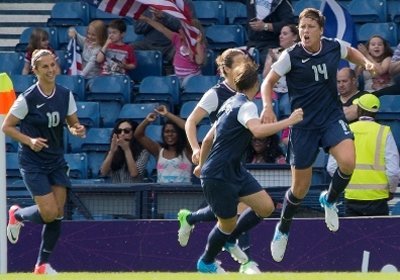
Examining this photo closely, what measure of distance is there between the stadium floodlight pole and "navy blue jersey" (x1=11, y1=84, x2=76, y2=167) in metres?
0.18

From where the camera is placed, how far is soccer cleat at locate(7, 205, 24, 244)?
16.4 metres

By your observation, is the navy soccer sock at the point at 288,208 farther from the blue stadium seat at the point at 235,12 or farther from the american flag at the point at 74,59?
the blue stadium seat at the point at 235,12

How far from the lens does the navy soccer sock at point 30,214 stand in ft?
51.7

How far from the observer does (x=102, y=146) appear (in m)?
18.7

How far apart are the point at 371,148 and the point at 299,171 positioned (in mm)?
2242

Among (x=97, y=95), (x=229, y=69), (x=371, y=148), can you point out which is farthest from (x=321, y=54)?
(x=97, y=95)

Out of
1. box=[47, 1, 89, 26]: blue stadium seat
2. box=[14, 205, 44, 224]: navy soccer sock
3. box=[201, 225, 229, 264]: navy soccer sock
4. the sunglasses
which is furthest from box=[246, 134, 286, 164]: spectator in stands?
box=[47, 1, 89, 26]: blue stadium seat

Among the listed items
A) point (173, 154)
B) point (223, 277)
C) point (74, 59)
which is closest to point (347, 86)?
point (173, 154)

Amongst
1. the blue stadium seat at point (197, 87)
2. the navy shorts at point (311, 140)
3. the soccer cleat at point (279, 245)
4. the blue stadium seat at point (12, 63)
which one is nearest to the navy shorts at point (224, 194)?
the navy shorts at point (311, 140)

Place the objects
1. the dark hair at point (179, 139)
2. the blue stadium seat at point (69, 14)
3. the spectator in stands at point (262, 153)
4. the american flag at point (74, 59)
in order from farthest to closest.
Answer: the blue stadium seat at point (69, 14), the american flag at point (74, 59), the dark hair at point (179, 139), the spectator in stands at point (262, 153)

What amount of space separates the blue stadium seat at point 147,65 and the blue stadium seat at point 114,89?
0.60 meters

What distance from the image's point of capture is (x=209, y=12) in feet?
67.4

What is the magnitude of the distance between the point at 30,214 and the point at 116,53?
4.25 metres

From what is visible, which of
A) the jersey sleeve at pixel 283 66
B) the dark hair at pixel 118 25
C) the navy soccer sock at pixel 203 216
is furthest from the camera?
the dark hair at pixel 118 25
